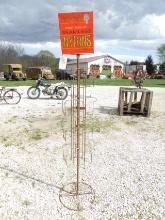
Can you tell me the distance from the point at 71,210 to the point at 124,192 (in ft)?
2.86

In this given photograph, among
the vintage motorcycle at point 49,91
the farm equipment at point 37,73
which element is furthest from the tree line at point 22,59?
the vintage motorcycle at point 49,91

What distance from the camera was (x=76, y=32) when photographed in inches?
125

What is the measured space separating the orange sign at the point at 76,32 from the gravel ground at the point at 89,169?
2019 mm

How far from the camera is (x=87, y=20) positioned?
312cm

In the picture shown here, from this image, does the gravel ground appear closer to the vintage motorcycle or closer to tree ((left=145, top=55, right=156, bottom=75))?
the vintage motorcycle

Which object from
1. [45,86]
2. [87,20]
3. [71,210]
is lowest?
[71,210]

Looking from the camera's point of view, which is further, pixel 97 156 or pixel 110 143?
pixel 110 143

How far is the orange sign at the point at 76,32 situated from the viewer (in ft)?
Answer: 10.2

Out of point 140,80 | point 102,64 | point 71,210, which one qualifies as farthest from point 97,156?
point 102,64

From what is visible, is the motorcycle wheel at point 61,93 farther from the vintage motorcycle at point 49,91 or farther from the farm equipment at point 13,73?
the farm equipment at point 13,73

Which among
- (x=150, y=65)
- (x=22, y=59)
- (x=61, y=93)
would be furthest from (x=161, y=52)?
(x=61, y=93)

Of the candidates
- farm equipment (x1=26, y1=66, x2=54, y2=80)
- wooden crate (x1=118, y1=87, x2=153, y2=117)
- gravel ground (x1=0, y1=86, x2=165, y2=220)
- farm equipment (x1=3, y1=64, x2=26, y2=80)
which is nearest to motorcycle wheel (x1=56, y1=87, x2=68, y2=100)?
wooden crate (x1=118, y1=87, x2=153, y2=117)

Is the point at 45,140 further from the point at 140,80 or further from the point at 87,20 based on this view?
the point at 140,80

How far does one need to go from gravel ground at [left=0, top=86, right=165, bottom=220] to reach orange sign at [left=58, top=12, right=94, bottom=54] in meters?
2.02
